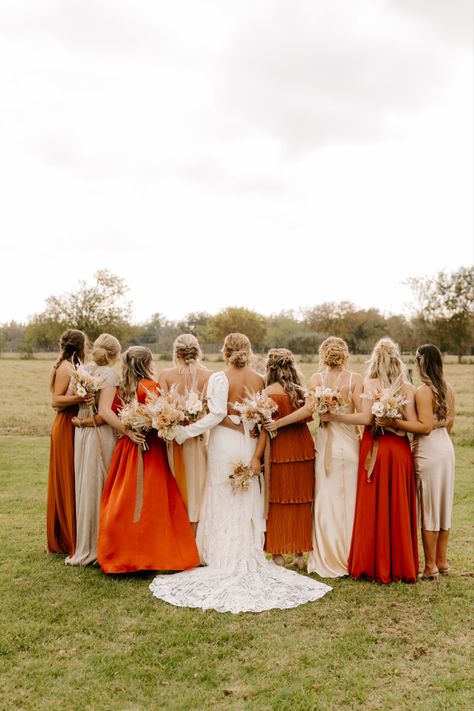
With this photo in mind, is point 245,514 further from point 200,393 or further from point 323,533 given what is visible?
point 200,393

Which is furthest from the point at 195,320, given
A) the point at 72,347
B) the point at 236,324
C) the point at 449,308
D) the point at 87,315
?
the point at 72,347

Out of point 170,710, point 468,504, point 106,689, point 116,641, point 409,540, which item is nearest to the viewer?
point 170,710

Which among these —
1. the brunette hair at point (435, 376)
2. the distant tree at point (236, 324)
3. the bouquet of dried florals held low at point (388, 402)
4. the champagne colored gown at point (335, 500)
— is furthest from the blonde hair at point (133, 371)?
the distant tree at point (236, 324)

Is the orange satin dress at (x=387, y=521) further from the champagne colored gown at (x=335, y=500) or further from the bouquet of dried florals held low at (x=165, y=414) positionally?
the bouquet of dried florals held low at (x=165, y=414)

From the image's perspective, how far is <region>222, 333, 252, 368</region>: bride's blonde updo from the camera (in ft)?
21.7

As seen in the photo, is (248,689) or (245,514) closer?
(248,689)

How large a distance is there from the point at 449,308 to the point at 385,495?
62.6 meters

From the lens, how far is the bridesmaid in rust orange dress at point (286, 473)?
261 inches

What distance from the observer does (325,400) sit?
20.5 feet

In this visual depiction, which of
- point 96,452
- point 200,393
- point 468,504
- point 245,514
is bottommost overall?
point 468,504

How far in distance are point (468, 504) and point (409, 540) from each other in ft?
14.1

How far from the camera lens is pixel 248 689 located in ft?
14.0

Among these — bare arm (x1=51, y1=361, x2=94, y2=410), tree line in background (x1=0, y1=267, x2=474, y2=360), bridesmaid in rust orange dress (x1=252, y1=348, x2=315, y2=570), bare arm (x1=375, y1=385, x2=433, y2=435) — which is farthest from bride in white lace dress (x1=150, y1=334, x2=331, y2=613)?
tree line in background (x1=0, y1=267, x2=474, y2=360)

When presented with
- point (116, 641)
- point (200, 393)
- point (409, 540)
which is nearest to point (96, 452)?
point (200, 393)
